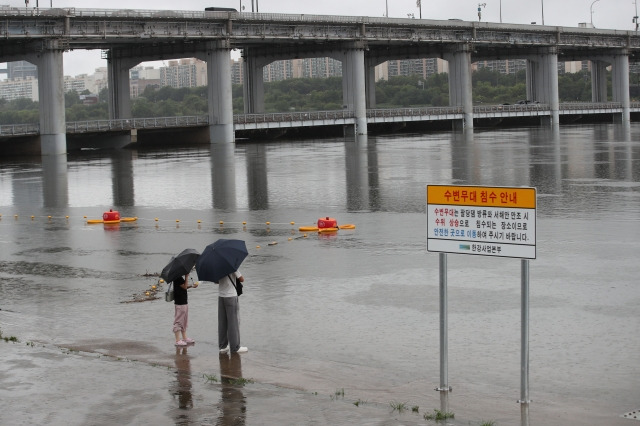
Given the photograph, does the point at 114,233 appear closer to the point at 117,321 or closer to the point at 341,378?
the point at 117,321

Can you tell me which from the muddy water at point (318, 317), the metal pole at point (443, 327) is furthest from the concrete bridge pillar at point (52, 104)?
the metal pole at point (443, 327)

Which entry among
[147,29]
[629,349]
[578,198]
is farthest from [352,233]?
[147,29]

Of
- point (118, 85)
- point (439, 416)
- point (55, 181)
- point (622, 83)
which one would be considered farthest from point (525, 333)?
point (622, 83)

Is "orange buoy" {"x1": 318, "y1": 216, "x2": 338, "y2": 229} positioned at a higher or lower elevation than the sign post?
lower

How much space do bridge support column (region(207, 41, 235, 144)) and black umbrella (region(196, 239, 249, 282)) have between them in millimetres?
72858

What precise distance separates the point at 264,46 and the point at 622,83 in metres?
50.4

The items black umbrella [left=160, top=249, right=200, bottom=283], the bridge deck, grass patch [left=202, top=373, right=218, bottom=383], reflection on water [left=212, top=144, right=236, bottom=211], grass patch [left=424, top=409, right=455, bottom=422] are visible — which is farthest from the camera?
the bridge deck

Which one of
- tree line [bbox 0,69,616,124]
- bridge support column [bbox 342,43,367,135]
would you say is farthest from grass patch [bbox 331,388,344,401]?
tree line [bbox 0,69,616,124]

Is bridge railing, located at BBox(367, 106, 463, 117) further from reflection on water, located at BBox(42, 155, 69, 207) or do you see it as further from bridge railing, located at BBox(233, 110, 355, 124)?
reflection on water, located at BBox(42, 155, 69, 207)

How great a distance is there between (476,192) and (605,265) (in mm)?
9927

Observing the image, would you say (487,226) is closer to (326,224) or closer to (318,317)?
(318,317)

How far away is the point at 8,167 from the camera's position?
205 ft

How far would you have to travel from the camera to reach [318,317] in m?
16.2

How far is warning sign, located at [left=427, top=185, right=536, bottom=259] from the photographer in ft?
35.4
